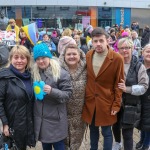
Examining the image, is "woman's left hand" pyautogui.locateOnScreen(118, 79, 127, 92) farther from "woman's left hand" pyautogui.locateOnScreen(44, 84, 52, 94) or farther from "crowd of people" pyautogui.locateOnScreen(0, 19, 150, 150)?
"woman's left hand" pyautogui.locateOnScreen(44, 84, 52, 94)

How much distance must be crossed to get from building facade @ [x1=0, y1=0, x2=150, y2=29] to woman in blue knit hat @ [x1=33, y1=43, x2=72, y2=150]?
1046 inches

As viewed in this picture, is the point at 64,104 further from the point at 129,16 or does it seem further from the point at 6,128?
the point at 129,16

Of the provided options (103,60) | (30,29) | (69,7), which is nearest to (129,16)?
(69,7)

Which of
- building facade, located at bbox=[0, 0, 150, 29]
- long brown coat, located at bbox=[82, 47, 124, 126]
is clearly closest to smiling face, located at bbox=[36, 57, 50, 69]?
long brown coat, located at bbox=[82, 47, 124, 126]

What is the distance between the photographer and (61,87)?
3.01 metres

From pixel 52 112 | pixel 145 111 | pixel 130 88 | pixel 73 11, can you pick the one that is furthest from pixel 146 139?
pixel 73 11

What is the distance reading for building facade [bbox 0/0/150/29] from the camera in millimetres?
29969

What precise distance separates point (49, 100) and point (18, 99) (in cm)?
35

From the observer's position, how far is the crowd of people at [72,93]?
9.50ft

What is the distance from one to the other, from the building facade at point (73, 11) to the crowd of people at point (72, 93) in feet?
86.2

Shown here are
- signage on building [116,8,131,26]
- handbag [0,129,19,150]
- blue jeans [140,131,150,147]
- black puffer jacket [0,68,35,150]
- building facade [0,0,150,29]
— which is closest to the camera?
handbag [0,129,19,150]

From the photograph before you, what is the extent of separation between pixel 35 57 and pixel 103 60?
83 cm

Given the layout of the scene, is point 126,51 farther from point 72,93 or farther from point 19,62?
point 19,62

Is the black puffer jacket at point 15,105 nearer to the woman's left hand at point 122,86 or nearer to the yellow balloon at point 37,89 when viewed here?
the yellow balloon at point 37,89
